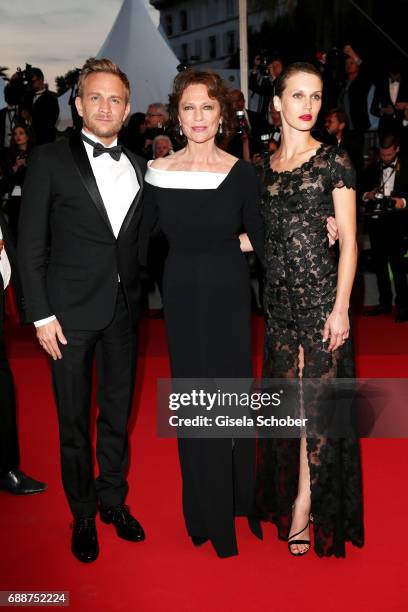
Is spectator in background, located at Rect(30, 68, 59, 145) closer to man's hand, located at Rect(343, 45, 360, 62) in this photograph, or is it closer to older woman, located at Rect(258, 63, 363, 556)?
man's hand, located at Rect(343, 45, 360, 62)

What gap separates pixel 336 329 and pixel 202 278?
0.52 metres

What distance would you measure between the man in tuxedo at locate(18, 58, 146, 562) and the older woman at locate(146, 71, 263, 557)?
152 mm

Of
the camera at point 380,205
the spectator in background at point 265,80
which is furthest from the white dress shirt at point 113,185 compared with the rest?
the spectator in background at point 265,80

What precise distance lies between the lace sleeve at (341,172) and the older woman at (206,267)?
33cm

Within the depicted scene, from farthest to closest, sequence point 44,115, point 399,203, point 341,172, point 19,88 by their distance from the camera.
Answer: point 19,88, point 44,115, point 399,203, point 341,172

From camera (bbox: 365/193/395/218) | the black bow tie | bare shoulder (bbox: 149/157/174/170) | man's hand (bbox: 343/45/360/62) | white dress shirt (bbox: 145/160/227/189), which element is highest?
man's hand (bbox: 343/45/360/62)

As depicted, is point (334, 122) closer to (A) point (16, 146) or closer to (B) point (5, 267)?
(A) point (16, 146)

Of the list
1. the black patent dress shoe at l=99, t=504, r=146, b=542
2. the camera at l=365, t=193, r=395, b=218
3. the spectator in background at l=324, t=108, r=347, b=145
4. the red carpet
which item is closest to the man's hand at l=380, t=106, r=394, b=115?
the spectator in background at l=324, t=108, r=347, b=145

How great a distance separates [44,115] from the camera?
875 cm

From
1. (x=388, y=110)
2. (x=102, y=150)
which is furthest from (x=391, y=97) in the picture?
(x=102, y=150)

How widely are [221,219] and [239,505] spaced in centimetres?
116

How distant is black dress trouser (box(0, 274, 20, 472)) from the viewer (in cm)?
335

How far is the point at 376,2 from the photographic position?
1113 cm

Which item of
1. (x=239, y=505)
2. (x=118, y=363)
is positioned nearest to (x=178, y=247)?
(x=118, y=363)
